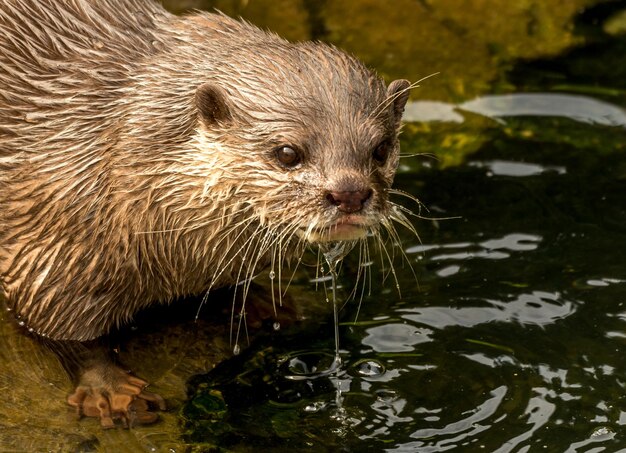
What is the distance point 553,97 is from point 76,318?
2.74 m

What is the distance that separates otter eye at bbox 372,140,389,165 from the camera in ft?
12.7

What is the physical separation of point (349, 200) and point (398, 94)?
568 millimetres

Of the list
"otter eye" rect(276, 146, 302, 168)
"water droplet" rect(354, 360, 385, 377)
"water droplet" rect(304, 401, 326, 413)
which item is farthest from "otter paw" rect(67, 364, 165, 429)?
"otter eye" rect(276, 146, 302, 168)

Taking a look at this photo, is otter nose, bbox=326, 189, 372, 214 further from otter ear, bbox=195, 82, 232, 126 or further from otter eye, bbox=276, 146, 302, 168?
otter ear, bbox=195, 82, 232, 126

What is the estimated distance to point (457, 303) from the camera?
466 cm

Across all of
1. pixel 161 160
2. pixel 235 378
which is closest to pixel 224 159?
pixel 161 160

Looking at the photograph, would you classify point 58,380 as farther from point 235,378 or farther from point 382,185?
point 382,185

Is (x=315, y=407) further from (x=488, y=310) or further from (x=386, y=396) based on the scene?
(x=488, y=310)

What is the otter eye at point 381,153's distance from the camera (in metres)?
3.88

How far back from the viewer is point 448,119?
228 inches

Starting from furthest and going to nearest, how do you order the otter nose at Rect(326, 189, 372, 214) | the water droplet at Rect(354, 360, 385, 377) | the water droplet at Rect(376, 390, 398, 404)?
1. the water droplet at Rect(354, 360, 385, 377)
2. the water droplet at Rect(376, 390, 398, 404)
3. the otter nose at Rect(326, 189, 372, 214)

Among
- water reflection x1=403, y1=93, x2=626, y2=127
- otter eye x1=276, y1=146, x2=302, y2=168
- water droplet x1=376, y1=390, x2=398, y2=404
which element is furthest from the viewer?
water reflection x1=403, y1=93, x2=626, y2=127

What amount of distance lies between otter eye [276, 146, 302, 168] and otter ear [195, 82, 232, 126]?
0.74 feet

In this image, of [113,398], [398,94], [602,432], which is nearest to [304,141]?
[398,94]
